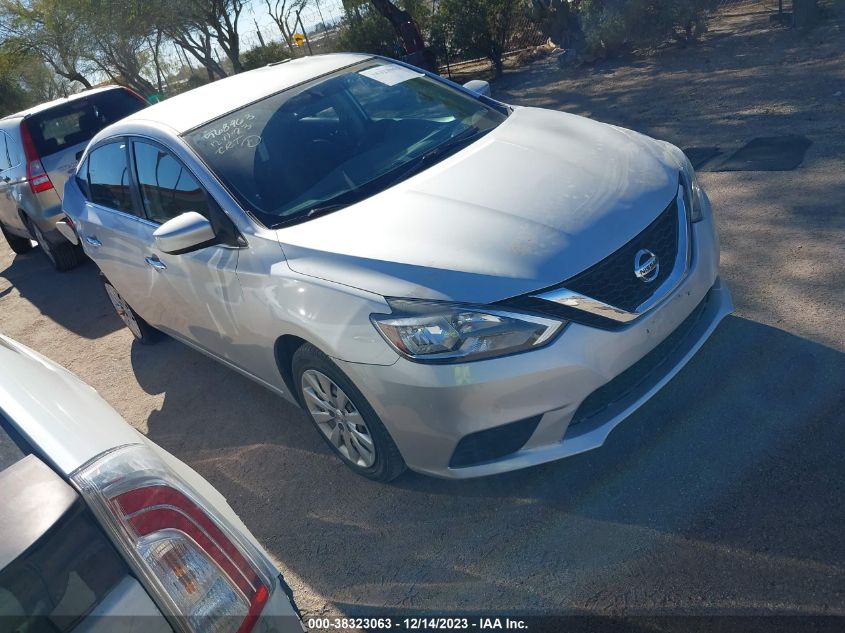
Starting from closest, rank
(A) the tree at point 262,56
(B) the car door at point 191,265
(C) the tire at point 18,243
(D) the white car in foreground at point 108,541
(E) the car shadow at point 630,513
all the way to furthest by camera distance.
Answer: (D) the white car in foreground at point 108,541 < (E) the car shadow at point 630,513 < (B) the car door at point 191,265 < (C) the tire at point 18,243 < (A) the tree at point 262,56

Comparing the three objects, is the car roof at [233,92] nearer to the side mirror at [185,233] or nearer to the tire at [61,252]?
the side mirror at [185,233]

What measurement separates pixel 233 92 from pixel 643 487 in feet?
9.94

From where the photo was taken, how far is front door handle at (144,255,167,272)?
13.9 feet

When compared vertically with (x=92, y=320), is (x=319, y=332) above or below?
above

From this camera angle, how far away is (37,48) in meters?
27.6

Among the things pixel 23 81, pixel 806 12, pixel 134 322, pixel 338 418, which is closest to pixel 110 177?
pixel 134 322

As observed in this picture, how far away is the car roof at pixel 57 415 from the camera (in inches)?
65.6

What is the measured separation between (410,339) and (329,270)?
496 millimetres

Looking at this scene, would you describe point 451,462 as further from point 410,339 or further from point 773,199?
point 773,199

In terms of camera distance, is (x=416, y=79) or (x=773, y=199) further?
(x=773, y=199)

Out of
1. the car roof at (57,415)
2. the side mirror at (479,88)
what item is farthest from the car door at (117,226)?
the car roof at (57,415)

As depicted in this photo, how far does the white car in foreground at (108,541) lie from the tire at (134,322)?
3.85m

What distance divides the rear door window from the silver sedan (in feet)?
0.24

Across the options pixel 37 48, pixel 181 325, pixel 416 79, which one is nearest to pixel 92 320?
pixel 181 325
